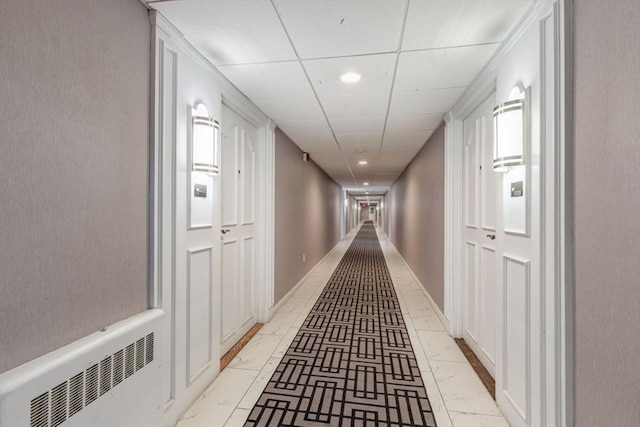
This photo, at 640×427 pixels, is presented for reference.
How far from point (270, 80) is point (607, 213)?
226 centimetres

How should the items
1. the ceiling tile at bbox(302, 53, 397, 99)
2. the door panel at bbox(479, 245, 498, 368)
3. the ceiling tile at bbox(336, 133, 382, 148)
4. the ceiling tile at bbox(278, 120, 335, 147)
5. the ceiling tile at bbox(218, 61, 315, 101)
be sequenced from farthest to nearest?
the ceiling tile at bbox(336, 133, 382, 148) → the ceiling tile at bbox(278, 120, 335, 147) → the door panel at bbox(479, 245, 498, 368) → the ceiling tile at bbox(218, 61, 315, 101) → the ceiling tile at bbox(302, 53, 397, 99)

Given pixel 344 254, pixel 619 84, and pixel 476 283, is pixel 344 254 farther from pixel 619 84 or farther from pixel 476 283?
pixel 619 84

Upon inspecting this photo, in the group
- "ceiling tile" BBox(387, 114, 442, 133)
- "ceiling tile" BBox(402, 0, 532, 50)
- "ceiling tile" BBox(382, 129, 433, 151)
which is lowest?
"ceiling tile" BBox(402, 0, 532, 50)

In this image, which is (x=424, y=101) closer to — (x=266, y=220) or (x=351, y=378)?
(x=266, y=220)

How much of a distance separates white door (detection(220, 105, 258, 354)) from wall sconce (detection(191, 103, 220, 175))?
25.1 inches

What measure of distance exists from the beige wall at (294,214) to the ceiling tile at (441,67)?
200 cm

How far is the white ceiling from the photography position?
1.54m

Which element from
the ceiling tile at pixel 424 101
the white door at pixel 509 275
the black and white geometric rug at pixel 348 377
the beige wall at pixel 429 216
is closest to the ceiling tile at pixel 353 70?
the ceiling tile at pixel 424 101

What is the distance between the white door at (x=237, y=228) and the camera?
272 cm

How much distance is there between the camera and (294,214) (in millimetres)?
4715

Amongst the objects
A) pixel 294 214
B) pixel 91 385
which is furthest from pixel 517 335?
pixel 294 214

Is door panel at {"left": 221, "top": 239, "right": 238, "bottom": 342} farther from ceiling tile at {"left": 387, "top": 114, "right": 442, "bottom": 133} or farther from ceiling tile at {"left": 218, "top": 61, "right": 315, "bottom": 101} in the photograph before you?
ceiling tile at {"left": 387, "top": 114, "right": 442, "bottom": 133}

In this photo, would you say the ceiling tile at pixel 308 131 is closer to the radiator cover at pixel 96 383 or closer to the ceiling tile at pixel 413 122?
the ceiling tile at pixel 413 122

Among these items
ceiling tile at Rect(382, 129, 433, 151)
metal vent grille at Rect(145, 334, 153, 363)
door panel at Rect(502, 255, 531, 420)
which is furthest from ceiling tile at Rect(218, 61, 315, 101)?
door panel at Rect(502, 255, 531, 420)
